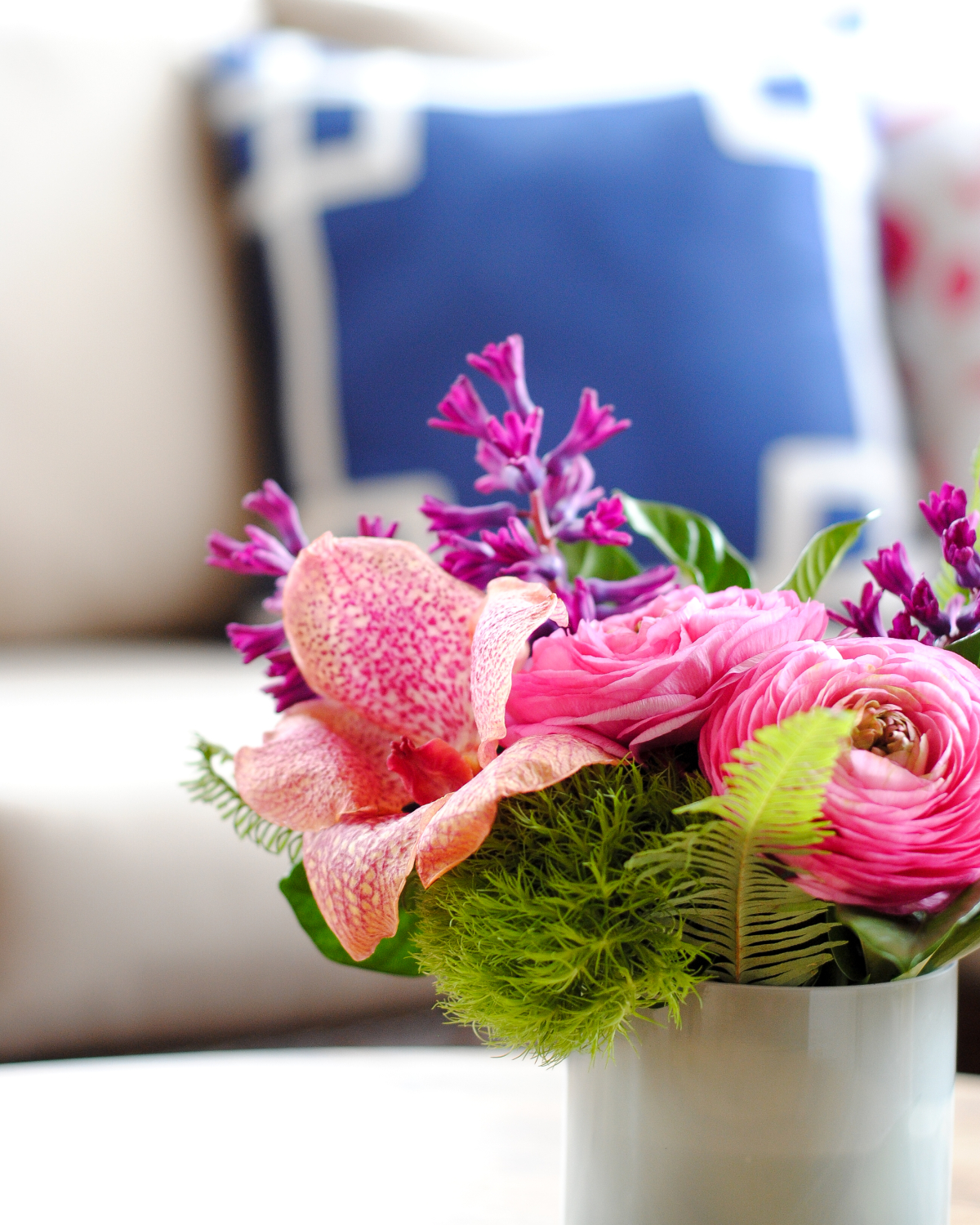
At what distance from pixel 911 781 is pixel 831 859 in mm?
26

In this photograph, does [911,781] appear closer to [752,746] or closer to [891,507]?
[752,746]

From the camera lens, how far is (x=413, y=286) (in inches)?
43.3

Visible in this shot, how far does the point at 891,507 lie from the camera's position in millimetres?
1112

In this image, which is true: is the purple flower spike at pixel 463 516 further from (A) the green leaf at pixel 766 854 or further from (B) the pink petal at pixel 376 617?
(A) the green leaf at pixel 766 854

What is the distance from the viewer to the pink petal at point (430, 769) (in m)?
0.34

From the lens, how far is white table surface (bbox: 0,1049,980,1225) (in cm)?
43

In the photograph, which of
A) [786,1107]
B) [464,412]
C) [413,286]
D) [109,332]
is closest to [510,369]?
[464,412]

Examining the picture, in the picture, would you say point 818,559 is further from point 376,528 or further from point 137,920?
point 137,920

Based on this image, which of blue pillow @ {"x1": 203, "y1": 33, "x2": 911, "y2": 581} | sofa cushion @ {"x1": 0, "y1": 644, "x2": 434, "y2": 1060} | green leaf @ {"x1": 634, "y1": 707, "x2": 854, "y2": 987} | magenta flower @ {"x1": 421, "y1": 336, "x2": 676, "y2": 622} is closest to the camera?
green leaf @ {"x1": 634, "y1": 707, "x2": 854, "y2": 987}

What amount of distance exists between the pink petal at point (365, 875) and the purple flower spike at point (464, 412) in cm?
13

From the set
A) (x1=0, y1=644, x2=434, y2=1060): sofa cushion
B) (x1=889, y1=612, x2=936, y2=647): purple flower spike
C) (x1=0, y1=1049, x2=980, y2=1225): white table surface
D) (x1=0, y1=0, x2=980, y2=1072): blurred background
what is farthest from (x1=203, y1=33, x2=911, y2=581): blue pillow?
(x1=889, y1=612, x2=936, y2=647): purple flower spike

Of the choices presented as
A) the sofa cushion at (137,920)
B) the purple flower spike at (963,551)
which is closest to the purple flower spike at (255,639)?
the purple flower spike at (963,551)

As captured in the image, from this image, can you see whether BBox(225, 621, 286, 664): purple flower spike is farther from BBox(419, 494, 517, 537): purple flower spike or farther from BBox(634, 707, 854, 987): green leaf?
BBox(634, 707, 854, 987): green leaf

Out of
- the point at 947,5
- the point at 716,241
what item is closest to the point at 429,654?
the point at 716,241
